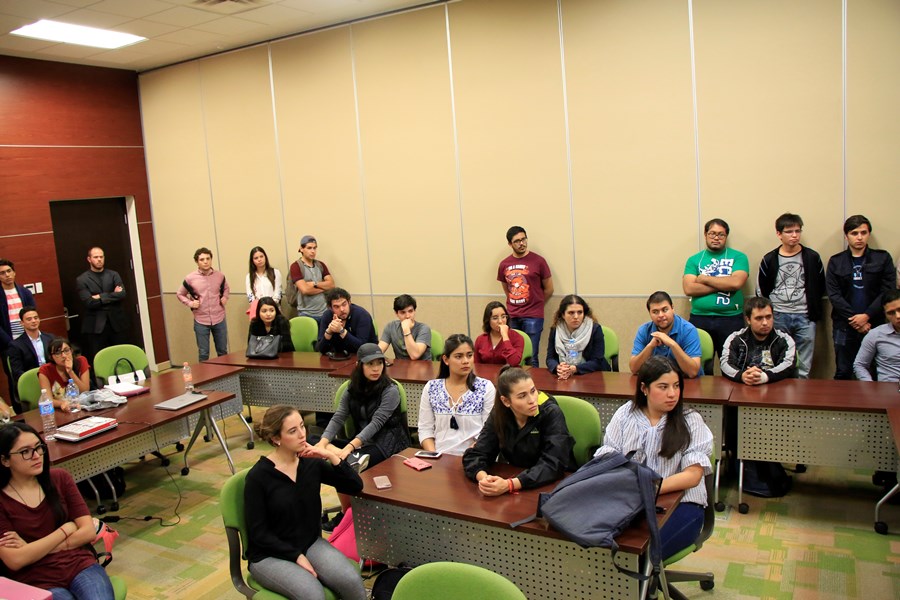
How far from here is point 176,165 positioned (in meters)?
9.26

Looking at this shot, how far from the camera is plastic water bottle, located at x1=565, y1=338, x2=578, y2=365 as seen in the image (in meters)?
5.13

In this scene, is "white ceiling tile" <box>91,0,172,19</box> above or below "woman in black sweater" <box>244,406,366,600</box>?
above

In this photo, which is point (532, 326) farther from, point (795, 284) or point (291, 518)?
point (291, 518)

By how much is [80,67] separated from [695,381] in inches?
318

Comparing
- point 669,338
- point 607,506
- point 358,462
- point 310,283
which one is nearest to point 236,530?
point 358,462

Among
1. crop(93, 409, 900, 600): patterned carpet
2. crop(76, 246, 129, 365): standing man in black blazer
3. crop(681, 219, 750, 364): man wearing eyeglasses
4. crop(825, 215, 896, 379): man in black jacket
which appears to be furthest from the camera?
crop(76, 246, 129, 365): standing man in black blazer

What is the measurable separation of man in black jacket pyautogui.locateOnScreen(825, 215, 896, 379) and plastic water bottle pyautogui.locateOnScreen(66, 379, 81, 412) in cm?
557

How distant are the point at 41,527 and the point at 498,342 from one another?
3.27m

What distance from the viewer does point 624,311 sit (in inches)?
256

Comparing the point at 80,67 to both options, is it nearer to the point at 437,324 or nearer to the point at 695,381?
the point at 437,324

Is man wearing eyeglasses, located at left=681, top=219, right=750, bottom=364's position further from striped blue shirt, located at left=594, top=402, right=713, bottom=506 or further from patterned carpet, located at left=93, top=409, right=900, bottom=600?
striped blue shirt, located at left=594, top=402, right=713, bottom=506

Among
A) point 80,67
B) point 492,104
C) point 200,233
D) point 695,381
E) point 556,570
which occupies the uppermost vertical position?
point 80,67

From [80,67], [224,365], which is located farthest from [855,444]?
[80,67]

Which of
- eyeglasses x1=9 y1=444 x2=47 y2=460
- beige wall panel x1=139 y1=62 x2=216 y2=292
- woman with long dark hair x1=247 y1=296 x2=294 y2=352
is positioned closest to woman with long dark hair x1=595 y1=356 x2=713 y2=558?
eyeglasses x1=9 y1=444 x2=47 y2=460
